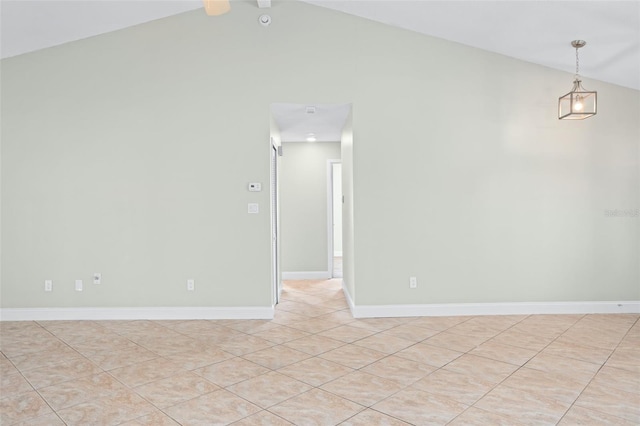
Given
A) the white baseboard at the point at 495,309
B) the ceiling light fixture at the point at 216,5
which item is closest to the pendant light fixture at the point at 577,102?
the white baseboard at the point at 495,309

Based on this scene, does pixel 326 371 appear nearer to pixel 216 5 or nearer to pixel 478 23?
pixel 216 5

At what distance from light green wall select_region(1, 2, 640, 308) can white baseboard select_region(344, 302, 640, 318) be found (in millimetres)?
105

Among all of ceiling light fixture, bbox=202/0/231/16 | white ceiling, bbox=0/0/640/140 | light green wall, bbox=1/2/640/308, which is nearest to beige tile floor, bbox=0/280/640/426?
light green wall, bbox=1/2/640/308

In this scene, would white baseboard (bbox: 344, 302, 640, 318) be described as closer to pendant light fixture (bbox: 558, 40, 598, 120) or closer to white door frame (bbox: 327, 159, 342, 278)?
pendant light fixture (bbox: 558, 40, 598, 120)

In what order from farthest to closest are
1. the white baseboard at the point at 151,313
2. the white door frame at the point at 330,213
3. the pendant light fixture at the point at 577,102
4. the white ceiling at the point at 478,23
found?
the white door frame at the point at 330,213
the white baseboard at the point at 151,313
the pendant light fixture at the point at 577,102
the white ceiling at the point at 478,23

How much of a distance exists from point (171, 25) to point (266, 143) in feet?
5.49

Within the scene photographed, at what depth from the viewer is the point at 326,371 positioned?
3027mm

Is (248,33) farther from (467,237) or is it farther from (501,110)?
(467,237)

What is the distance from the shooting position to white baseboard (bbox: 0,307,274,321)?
443 cm

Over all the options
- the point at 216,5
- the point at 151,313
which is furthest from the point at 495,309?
the point at 216,5

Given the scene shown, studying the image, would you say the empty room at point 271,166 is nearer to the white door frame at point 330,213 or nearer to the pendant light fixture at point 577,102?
the pendant light fixture at point 577,102

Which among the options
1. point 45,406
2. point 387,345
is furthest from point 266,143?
point 45,406

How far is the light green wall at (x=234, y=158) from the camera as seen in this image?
4.45 meters

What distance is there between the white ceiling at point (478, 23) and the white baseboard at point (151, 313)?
2365 millimetres
